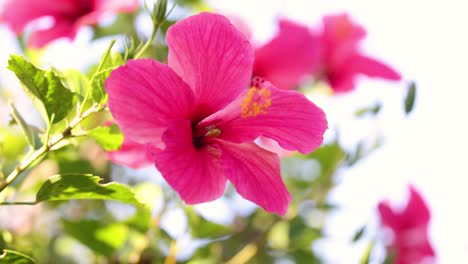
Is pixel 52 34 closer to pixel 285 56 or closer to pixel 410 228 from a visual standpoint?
pixel 285 56

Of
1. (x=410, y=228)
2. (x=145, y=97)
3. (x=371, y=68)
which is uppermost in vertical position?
(x=145, y=97)

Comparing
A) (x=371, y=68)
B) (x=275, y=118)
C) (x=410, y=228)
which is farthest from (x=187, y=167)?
(x=410, y=228)

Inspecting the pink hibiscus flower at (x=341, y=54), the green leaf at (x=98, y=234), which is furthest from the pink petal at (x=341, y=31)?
the green leaf at (x=98, y=234)

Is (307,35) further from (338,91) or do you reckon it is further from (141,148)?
(141,148)

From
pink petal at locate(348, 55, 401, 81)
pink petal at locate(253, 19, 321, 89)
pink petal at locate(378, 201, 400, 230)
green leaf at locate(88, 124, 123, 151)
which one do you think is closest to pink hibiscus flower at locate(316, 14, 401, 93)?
pink petal at locate(348, 55, 401, 81)

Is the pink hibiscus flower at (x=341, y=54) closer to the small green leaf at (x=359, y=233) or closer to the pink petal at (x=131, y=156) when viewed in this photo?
the small green leaf at (x=359, y=233)

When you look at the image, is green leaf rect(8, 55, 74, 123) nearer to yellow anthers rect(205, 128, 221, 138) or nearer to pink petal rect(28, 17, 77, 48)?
yellow anthers rect(205, 128, 221, 138)
